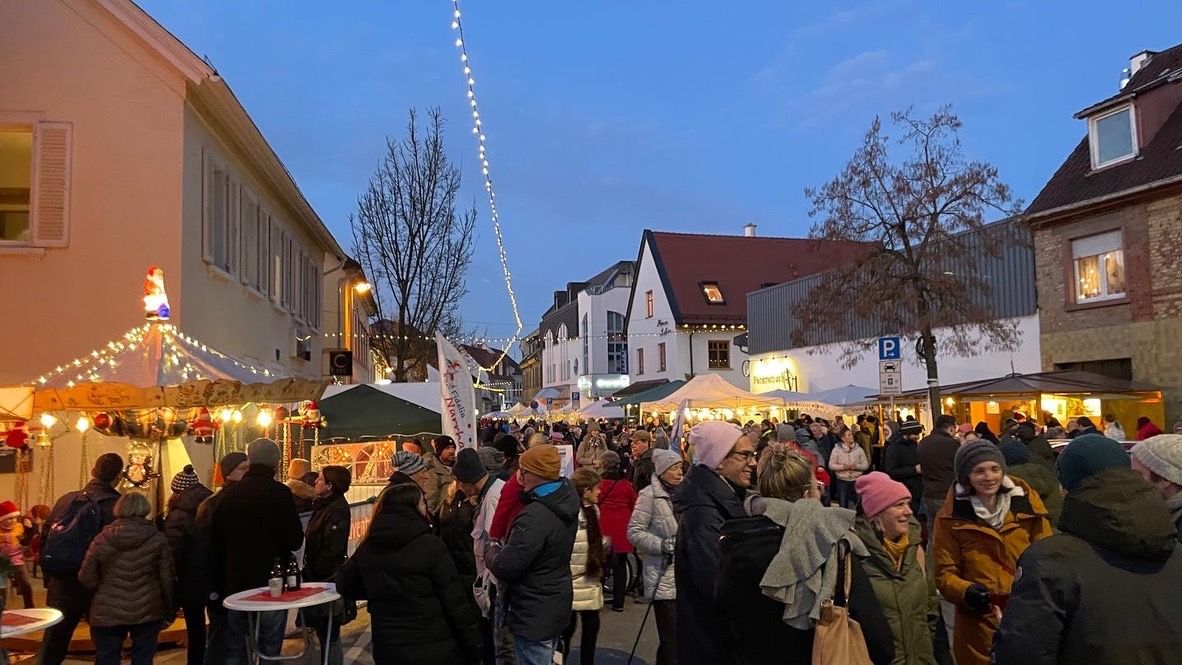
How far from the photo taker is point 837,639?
350 cm

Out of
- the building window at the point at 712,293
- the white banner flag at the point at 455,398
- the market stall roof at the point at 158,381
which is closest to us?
the market stall roof at the point at 158,381

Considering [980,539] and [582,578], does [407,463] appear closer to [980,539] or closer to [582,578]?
[582,578]

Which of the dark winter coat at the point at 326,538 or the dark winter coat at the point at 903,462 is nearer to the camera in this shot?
the dark winter coat at the point at 326,538

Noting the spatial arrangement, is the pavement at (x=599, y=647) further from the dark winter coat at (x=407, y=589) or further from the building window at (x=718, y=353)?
the building window at (x=718, y=353)

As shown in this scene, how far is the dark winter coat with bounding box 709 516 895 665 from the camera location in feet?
11.9

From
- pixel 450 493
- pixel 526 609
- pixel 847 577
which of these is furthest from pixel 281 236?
pixel 847 577

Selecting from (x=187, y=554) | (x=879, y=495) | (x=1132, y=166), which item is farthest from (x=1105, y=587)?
(x=1132, y=166)

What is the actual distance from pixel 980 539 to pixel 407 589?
2855 millimetres

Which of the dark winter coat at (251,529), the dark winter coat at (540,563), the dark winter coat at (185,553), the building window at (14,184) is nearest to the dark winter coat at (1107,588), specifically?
the dark winter coat at (540,563)

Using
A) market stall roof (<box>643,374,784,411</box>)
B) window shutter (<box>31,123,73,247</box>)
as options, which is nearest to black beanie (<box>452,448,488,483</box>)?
window shutter (<box>31,123,73,247</box>)

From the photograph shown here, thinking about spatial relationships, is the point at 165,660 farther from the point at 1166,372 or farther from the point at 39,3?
the point at 1166,372

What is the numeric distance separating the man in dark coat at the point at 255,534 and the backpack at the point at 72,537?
3.17 feet

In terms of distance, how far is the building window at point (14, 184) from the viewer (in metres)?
12.3

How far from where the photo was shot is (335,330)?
28781 mm
